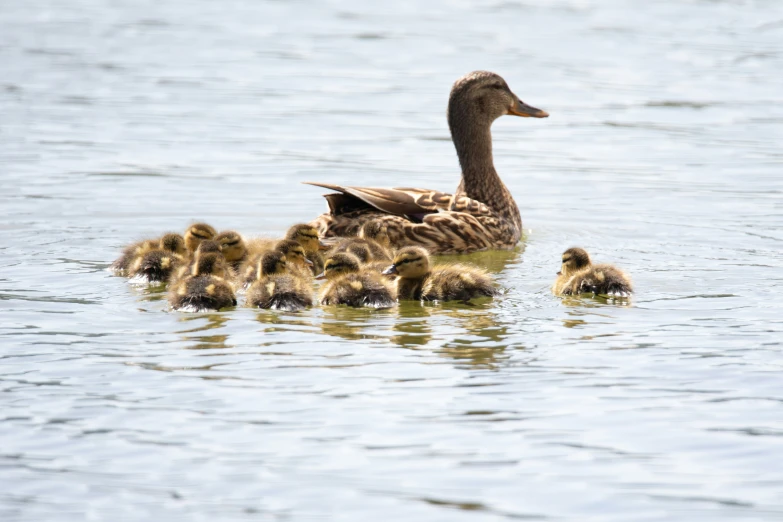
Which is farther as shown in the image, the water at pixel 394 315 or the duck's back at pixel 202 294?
the duck's back at pixel 202 294

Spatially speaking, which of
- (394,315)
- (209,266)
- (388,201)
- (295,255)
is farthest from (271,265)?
(388,201)

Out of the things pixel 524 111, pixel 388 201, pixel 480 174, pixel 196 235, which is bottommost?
pixel 196 235

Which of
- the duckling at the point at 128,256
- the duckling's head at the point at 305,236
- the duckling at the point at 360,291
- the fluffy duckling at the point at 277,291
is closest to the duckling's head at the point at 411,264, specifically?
the duckling at the point at 360,291

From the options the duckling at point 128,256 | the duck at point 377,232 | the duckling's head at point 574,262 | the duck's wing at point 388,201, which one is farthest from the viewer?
the duck's wing at point 388,201

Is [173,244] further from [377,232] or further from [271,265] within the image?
[377,232]

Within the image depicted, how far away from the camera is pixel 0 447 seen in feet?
15.7

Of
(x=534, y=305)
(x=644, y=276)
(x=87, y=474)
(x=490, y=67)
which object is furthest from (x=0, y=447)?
(x=490, y=67)

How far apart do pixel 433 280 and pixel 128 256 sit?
1.86m

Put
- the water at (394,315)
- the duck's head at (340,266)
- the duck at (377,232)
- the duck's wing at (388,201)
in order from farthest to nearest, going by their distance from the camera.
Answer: the duck's wing at (388,201) < the duck at (377,232) < the duck's head at (340,266) < the water at (394,315)

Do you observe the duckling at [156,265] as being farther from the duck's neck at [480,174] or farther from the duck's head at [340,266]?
the duck's neck at [480,174]

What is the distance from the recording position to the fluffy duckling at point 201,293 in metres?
6.63

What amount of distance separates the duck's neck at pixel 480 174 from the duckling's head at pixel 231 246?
1.92 meters

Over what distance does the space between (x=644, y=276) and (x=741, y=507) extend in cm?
342

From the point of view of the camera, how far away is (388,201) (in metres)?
8.52
